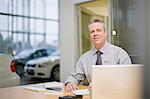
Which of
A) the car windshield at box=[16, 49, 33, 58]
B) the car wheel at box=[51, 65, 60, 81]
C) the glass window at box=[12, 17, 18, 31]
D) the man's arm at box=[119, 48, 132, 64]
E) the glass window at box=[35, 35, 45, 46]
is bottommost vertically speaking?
the car wheel at box=[51, 65, 60, 81]

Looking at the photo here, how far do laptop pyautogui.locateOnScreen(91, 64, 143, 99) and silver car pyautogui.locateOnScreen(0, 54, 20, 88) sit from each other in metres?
1.75

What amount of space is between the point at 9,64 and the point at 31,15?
5102mm

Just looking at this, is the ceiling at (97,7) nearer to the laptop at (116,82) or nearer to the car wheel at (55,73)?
the car wheel at (55,73)

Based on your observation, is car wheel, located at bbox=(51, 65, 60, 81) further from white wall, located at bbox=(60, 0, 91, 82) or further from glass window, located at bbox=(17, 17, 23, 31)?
glass window, located at bbox=(17, 17, 23, 31)

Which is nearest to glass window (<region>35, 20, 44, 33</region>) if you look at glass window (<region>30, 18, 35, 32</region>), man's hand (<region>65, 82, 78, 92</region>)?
glass window (<region>30, 18, 35, 32</region>)

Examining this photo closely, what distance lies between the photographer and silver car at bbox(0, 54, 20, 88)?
269cm

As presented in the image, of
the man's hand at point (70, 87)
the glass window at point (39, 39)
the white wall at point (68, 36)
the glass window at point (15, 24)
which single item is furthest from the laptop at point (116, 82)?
the glass window at point (39, 39)

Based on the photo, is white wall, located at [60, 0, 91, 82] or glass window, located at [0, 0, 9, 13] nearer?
white wall, located at [60, 0, 91, 82]

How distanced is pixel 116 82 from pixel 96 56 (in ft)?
2.76

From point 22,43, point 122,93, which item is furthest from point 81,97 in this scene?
point 22,43

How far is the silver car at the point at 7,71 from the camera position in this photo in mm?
2691

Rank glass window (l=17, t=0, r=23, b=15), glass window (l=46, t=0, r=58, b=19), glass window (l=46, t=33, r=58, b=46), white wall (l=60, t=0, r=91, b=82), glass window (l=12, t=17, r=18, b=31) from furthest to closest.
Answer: glass window (l=46, t=33, r=58, b=46) < glass window (l=46, t=0, r=58, b=19) < glass window (l=17, t=0, r=23, b=15) < glass window (l=12, t=17, r=18, b=31) < white wall (l=60, t=0, r=91, b=82)

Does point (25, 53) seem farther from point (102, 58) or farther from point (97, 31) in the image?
point (97, 31)

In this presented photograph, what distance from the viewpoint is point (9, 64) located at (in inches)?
113
